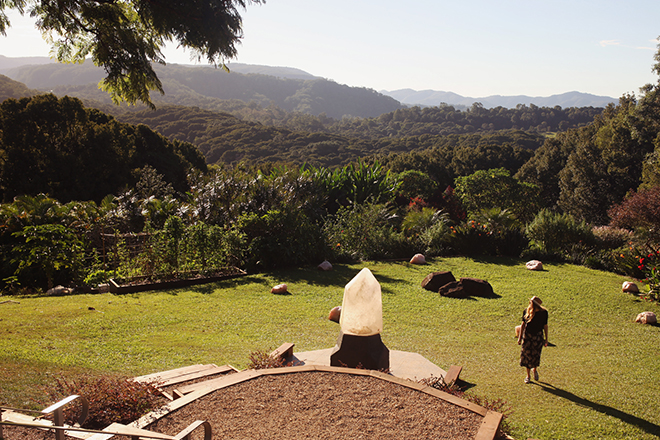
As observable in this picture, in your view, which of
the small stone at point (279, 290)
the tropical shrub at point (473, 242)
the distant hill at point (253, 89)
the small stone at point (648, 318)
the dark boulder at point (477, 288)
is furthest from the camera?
the distant hill at point (253, 89)

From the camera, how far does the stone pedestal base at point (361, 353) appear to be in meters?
4.03

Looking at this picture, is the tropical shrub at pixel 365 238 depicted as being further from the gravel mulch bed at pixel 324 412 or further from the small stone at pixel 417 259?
the gravel mulch bed at pixel 324 412

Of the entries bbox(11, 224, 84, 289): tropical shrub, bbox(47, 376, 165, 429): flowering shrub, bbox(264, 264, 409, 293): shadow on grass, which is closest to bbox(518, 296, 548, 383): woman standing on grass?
bbox(47, 376, 165, 429): flowering shrub

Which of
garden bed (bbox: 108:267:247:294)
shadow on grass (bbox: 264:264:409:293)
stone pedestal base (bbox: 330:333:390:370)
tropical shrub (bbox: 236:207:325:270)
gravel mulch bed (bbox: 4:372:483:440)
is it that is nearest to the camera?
gravel mulch bed (bbox: 4:372:483:440)

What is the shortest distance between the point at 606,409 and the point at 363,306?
2.34m

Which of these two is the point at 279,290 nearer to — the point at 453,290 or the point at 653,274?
the point at 453,290

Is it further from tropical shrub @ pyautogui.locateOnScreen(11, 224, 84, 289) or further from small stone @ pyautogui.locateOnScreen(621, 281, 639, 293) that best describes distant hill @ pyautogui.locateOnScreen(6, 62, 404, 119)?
tropical shrub @ pyautogui.locateOnScreen(11, 224, 84, 289)

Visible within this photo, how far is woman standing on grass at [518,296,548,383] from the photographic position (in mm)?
4395

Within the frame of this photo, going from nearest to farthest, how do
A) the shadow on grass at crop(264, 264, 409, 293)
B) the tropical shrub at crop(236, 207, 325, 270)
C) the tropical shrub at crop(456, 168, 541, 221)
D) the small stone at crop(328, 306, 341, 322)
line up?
the small stone at crop(328, 306, 341, 322) < the shadow on grass at crop(264, 264, 409, 293) < the tropical shrub at crop(236, 207, 325, 270) < the tropical shrub at crop(456, 168, 541, 221)

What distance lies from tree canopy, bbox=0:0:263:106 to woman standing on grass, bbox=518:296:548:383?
15.9 ft

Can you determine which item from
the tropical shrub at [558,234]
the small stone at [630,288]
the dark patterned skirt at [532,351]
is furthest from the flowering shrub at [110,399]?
the tropical shrub at [558,234]

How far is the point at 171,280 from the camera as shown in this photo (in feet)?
26.6

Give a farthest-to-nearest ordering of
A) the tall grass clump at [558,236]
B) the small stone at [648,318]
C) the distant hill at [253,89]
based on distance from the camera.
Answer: the distant hill at [253,89] → the tall grass clump at [558,236] → the small stone at [648,318]

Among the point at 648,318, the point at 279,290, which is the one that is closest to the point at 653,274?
the point at 648,318
